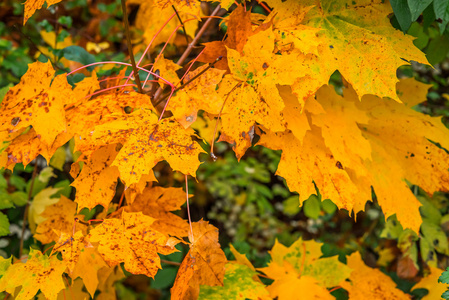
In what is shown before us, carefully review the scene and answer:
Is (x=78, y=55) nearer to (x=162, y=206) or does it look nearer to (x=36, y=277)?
(x=162, y=206)

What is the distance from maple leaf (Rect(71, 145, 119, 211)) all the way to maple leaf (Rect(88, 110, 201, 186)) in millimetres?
116

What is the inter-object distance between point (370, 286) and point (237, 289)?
0.48 metres

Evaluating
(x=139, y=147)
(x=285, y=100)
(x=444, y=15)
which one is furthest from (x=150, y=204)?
(x=444, y=15)

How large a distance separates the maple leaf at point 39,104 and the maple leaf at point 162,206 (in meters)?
0.36

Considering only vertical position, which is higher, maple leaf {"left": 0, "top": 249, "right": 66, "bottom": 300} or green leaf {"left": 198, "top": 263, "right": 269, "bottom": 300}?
maple leaf {"left": 0, "top": 249, "right": 66, "bottom": 300}

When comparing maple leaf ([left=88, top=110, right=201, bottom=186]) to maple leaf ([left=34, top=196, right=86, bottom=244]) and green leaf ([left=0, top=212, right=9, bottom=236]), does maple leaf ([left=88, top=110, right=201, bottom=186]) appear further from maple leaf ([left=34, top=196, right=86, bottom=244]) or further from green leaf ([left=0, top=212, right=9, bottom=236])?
green leaf ([left=0, top=212, right=9, bottom=236])

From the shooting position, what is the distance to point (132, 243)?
0.95m

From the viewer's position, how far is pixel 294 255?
4.80ft

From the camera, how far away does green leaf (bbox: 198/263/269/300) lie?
1146 mm

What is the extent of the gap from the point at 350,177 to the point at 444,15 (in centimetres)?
47

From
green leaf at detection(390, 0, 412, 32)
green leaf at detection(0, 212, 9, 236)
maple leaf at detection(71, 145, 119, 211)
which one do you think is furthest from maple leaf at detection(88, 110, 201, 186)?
green leaf at detection(0, 212, 9, 236)

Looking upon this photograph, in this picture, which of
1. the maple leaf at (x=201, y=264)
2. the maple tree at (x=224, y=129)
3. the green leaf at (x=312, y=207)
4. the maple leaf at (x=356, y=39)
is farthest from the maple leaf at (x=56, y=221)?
the green leaf at (x=312, y=207)

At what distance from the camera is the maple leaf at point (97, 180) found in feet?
3.22

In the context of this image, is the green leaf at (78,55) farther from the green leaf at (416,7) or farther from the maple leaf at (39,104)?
the green leaf at (416,7)
